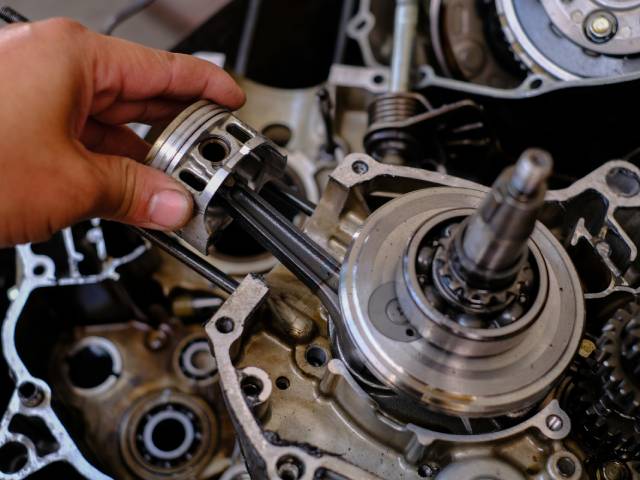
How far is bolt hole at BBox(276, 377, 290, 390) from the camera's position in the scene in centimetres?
129

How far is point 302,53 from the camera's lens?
249 cm

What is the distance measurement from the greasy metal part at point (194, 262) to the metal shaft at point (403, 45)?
0.69 meters

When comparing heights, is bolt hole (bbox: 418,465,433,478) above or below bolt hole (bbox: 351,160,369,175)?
below

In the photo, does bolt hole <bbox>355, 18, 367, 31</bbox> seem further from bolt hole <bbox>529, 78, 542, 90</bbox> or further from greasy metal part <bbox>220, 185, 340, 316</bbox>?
greasy metal part <bbox>220, 185, 340, 316</bbox>

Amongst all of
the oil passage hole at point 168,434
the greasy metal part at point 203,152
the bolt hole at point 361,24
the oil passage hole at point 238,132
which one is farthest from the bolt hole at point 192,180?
the bolt hole at point 361,24

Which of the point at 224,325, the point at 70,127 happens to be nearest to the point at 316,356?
the point at 224,325

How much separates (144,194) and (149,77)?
0.95 feet

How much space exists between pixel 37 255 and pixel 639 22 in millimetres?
1589

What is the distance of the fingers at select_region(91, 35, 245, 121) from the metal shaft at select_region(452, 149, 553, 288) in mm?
722

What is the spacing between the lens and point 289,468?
113 centimetres

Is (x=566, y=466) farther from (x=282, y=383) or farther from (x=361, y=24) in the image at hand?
(x=361, y=24)

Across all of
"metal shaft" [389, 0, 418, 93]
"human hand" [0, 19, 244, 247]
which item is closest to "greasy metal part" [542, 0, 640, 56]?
"metal shaft" [389, 0, 418, 93]

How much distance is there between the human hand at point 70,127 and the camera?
119cm

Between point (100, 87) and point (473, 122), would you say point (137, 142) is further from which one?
point (473, 122)
